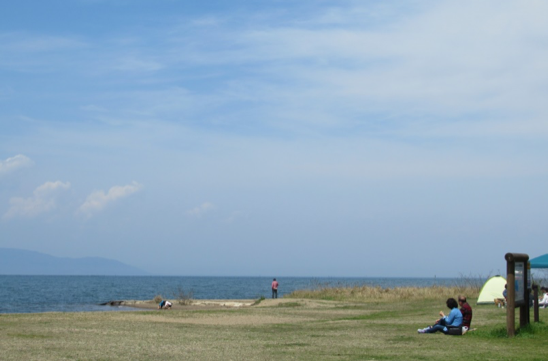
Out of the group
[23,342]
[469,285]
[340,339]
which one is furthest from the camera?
[469,285]

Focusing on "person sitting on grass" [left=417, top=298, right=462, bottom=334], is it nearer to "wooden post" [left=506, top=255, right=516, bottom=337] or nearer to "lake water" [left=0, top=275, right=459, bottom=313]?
"wooden post" [left=506, top=255, right=516, bottom=337]

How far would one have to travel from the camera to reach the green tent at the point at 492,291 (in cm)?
2989

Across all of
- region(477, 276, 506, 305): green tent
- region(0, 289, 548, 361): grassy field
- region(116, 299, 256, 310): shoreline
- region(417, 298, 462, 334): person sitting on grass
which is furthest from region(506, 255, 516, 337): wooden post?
region(116, 299, 256, 310): shoreline

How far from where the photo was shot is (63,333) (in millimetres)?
16922

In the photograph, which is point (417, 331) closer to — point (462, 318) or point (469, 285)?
point (462, 318)

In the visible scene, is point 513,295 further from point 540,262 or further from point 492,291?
point 540,262

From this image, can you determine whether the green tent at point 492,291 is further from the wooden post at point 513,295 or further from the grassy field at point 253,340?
the wooden post at point 513,295

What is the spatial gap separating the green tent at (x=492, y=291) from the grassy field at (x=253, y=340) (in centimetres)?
664

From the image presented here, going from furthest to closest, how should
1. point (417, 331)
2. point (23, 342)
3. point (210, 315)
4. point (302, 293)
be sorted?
point (302, 293) → point (210, 315) → point (417, 331) → point (23, 342)

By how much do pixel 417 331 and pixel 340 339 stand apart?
8.81 ft

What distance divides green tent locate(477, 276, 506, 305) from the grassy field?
6.64 metres

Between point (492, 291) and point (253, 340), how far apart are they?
17.1 m

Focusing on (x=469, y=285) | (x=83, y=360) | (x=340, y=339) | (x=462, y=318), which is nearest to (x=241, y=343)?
(x=340, y=339)

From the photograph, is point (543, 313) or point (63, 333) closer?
point (63, 333)
